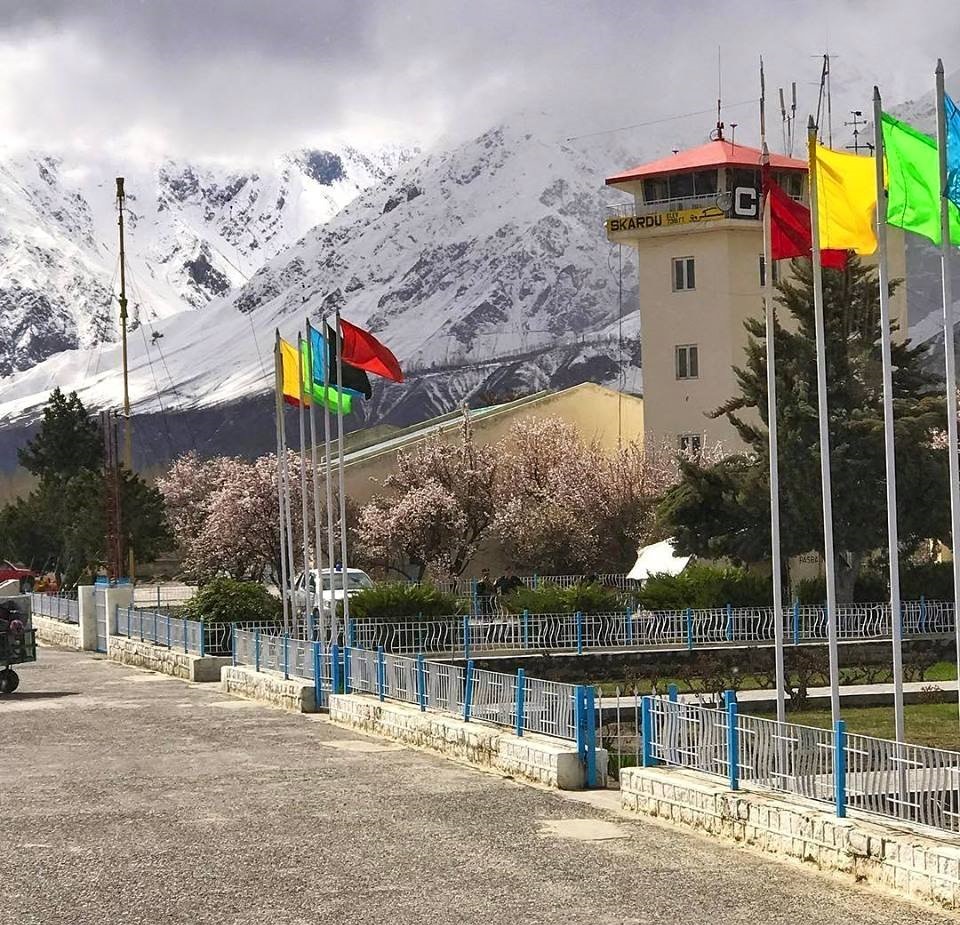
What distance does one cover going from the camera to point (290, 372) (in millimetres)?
31188

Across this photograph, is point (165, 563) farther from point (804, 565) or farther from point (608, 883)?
point (608, 883)

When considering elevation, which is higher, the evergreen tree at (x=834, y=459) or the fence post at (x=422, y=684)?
the evergreen tree at (x=834, y=459)

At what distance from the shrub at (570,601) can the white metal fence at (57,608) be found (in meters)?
12.0

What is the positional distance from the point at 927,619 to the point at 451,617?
1005 centimetres

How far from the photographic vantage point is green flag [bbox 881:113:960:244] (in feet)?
42.4

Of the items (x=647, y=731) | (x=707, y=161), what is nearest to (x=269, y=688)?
(x=647, y=731)

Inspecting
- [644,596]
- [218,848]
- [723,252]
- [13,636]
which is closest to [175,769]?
[218,848]

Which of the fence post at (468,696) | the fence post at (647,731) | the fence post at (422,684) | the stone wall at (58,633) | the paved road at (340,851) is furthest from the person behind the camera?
the stone wall at (58,633)

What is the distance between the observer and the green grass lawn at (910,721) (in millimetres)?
21734

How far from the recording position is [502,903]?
37.2ft

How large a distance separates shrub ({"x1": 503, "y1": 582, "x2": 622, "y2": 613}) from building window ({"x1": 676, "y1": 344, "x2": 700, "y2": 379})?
68.9 feet

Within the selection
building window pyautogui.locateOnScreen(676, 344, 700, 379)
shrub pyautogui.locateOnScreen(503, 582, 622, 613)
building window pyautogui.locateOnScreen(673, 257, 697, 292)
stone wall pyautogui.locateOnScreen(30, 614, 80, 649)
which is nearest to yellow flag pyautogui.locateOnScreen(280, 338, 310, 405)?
shrub pyautogui.locateOnScreen(503, 582, 622, 613)

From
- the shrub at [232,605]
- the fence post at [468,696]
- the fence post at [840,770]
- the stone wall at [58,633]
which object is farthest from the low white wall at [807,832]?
the stone wall at [58,633]

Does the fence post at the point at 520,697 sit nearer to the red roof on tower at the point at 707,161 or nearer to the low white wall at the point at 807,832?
the low white wall at the point at 807,832
